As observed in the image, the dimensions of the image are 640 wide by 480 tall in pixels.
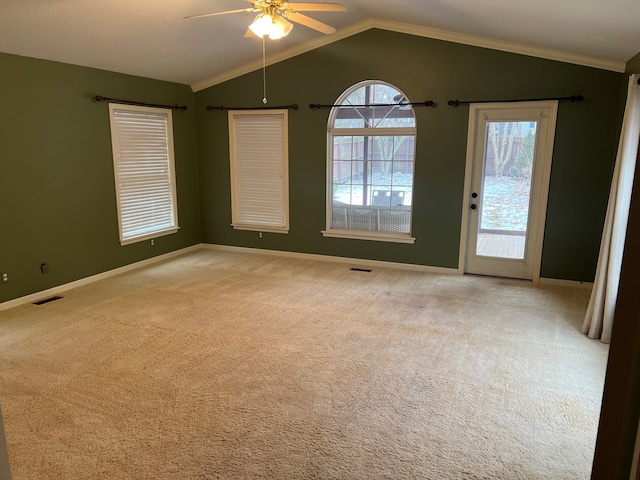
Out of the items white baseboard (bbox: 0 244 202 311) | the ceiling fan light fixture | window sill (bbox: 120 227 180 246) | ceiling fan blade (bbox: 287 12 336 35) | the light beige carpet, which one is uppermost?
ceiling fan blade (bbox: 287 12 336 35)

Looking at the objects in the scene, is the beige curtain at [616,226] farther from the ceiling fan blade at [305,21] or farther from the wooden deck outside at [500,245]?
the ceiling fan blade at [305,21]

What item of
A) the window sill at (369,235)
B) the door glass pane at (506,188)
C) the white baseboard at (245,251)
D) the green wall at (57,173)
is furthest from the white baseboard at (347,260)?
the green wall at (57,173)

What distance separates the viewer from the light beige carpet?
2.26 metres

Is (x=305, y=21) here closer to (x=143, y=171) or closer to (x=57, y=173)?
(x=57, y=173)

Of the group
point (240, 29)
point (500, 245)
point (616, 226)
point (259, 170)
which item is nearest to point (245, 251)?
point (259, 170)

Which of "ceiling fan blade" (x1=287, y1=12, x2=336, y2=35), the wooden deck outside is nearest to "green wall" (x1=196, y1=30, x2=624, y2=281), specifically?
the wooden deck outside

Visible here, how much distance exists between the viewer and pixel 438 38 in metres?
5.08

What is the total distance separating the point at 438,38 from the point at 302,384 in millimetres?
4157

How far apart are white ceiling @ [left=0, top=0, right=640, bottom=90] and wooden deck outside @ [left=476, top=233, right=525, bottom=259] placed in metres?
2.00

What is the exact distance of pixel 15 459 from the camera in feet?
7.34

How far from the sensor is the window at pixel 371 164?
554 cm

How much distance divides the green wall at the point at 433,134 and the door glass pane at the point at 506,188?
268mm

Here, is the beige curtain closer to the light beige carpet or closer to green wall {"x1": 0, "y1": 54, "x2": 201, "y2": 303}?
the light beige carpet

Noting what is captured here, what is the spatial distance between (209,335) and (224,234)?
3214 millimetres
